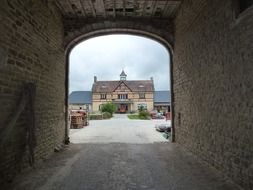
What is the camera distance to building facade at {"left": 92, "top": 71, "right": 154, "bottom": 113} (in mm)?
50188

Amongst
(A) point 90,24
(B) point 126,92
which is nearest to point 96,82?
(B) point 126,92

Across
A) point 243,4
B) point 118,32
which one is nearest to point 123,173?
point 243,4

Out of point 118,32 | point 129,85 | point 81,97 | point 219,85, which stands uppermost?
point 129,85

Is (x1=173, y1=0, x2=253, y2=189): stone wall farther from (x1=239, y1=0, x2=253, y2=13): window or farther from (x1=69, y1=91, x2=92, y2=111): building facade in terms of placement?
(x1=69, y1=91, x2=92, y2=111): building facade

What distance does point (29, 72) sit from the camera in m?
5.30

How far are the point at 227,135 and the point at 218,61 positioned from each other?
55.4 inches

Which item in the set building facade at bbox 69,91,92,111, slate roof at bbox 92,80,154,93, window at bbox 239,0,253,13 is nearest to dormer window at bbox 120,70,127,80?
slate roof at bbox 92,80,154,93

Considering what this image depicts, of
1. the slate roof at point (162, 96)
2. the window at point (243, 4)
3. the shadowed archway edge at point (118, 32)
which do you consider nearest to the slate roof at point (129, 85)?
the slate roof at point (162, 96)

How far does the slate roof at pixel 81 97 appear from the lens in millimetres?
55625

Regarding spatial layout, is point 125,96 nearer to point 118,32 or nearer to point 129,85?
point 129,85

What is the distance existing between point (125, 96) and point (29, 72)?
45653 millimetres

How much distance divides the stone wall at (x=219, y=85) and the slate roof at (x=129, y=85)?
142 feet

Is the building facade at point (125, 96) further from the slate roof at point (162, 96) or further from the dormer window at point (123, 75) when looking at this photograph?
the dormer window at point (123, 75)

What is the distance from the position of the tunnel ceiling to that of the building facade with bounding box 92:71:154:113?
4135cm
